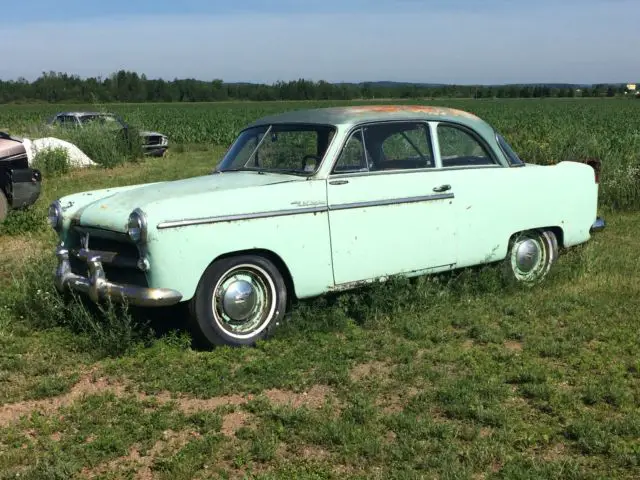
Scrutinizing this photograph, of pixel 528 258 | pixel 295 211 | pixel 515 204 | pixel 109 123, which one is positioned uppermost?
pixel 109 123

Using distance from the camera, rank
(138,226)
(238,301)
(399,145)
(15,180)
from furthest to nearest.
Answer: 1. (15,180)
2. (399,145)
3. (238,301)
4. (138,226)

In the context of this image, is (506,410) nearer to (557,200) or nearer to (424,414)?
(424,414)

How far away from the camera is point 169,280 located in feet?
14.6

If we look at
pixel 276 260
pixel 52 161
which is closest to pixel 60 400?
pixel 276 260

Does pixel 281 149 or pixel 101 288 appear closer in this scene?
pixel 101 288

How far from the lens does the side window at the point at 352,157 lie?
5.30 metres

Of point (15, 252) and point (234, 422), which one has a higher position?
point (15, 252)

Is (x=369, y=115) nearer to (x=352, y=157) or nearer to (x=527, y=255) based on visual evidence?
(x=352, y=157)

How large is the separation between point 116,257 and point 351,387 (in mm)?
1807

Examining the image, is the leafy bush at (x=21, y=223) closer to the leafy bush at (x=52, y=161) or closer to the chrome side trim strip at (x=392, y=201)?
the chrome side trim strip at (x=392, y=201)

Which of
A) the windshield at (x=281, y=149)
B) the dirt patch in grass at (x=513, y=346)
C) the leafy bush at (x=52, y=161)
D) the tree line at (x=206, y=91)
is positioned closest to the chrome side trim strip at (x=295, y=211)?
the windshield at (x=281, y=149)

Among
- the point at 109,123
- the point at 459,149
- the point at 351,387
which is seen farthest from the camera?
the point at 109,123

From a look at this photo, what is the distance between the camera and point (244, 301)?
4.82m

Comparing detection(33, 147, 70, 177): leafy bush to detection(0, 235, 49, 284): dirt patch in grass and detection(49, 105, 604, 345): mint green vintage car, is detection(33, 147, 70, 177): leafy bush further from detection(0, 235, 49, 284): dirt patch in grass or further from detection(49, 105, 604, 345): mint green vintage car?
detection(49, 105, 604, 345): mint green vintage car
